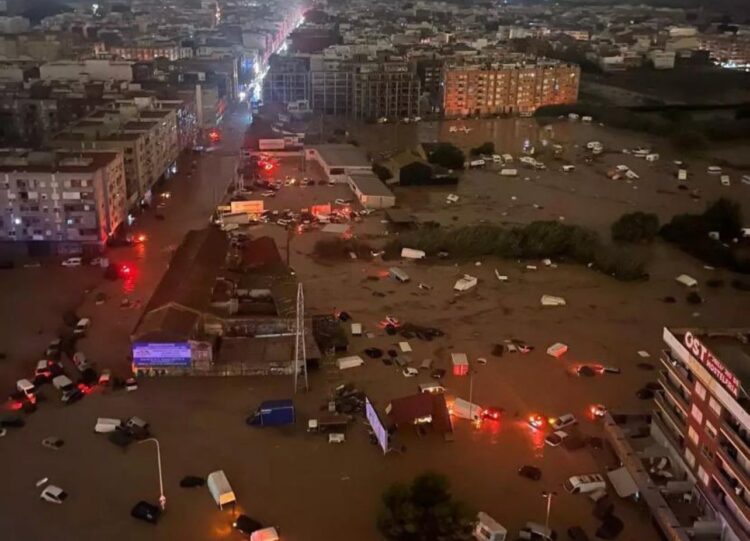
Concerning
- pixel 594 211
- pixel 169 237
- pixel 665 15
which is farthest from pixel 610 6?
pixel 169 237

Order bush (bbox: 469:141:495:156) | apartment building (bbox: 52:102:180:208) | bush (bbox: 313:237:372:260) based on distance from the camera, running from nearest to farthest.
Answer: bush (bbox: 313:237:372:260) < apartment building (bbox: 52:102:180:208) < bush (bbox: 469:141:495:156)

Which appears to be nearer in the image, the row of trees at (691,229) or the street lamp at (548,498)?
the street lamp at (548,498)

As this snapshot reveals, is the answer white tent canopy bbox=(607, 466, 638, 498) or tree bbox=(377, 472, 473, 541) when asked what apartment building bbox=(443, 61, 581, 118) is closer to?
white tent canopy bbox=(607, 466, 638, 498)

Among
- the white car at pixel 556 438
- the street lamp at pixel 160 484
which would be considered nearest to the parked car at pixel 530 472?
the white car at pixel 556 438

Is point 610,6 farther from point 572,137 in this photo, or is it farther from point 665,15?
point 572,137

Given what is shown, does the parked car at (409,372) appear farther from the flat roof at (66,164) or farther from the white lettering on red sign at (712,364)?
the flat roof at (66,164)

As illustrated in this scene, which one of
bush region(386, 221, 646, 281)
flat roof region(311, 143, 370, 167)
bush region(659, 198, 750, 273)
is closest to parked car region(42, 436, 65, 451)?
bush region(386, 221, 646, 281)

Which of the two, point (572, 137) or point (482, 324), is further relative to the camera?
point (572, 137)
